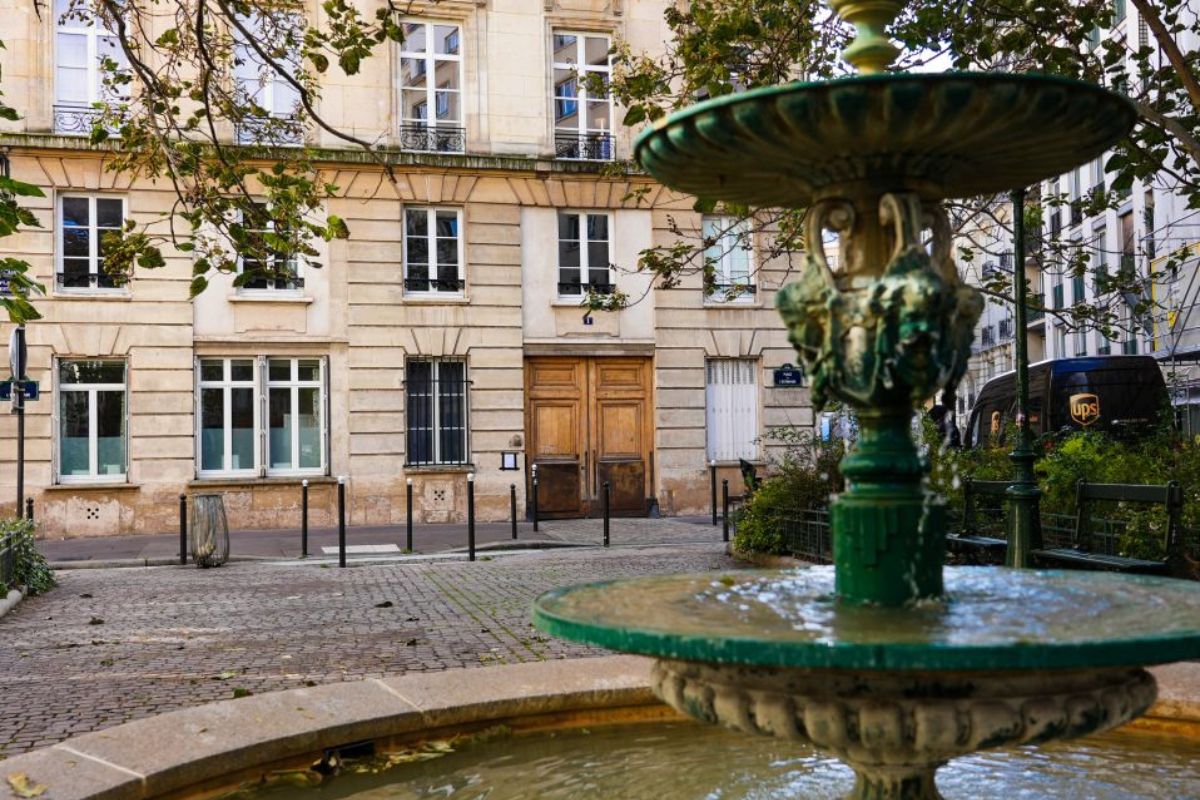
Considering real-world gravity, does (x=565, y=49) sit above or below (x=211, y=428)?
above

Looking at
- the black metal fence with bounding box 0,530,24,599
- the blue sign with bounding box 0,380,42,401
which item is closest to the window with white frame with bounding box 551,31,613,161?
the blue sign with bounding box 0,380,42,401

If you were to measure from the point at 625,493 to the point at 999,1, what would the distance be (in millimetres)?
14030

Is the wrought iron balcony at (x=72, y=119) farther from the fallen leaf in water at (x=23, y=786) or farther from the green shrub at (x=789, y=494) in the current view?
the fallen leaf in water at (x=23, y=786)

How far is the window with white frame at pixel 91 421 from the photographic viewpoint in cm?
2144

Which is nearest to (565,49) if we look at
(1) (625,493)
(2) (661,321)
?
(2) (661,321)

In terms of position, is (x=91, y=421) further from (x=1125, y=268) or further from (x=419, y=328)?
(x=1125, y=268)

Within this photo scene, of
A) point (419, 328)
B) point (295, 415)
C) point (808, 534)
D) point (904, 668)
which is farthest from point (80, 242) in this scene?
point (904, 668)

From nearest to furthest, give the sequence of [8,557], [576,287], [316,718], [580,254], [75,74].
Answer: [316,718] < [8,557] < [75,74] < [576,287] < [580,254]

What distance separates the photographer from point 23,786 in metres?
4.07

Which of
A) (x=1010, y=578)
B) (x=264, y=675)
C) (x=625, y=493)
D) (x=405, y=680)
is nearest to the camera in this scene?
(x=1010, y=578)

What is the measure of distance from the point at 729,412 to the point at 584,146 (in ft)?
19.7

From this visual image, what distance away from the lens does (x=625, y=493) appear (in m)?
23.7

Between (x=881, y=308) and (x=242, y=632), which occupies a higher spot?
(x=881, y=308)

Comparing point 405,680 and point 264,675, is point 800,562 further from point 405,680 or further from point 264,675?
point 405,680
